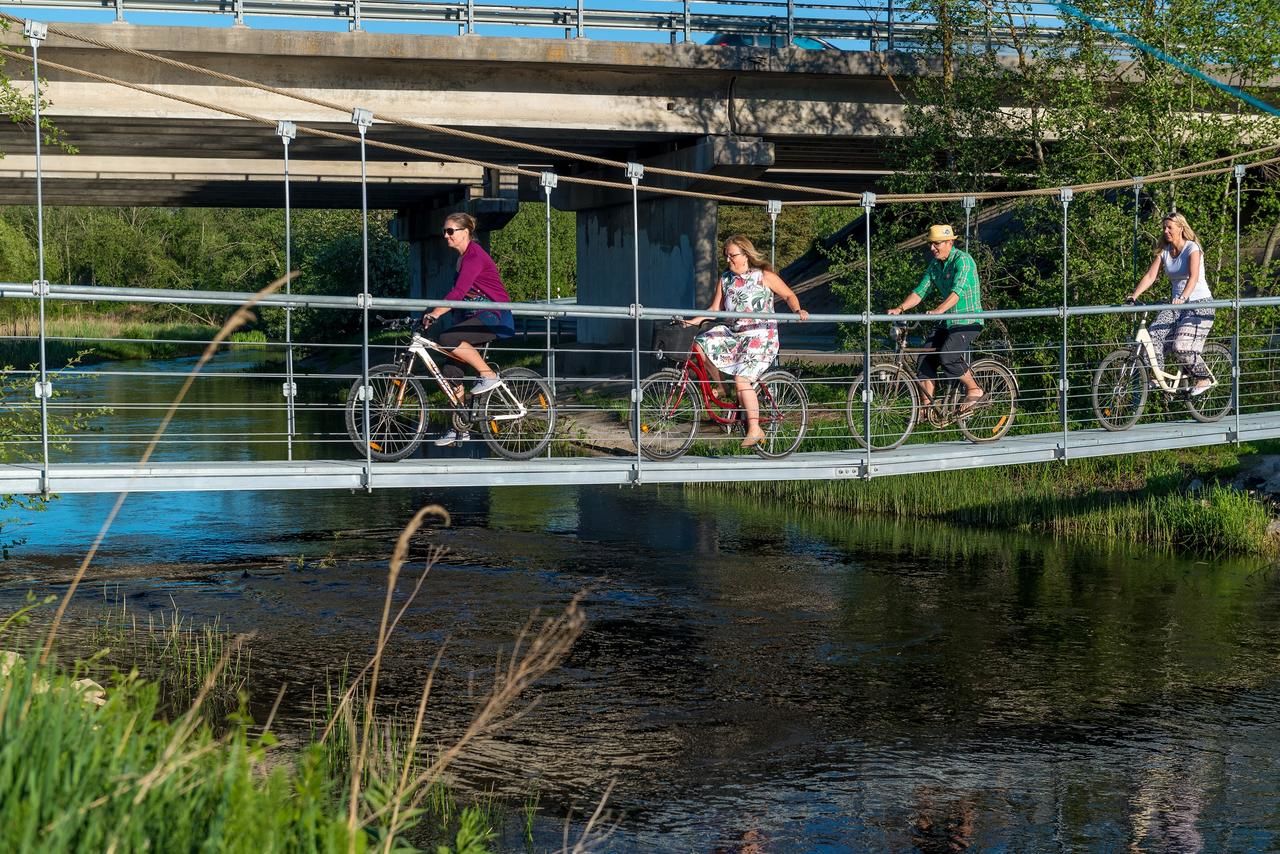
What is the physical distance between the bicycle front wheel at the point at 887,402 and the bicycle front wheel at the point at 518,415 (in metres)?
2.49

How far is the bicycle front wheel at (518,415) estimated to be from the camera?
448 inches

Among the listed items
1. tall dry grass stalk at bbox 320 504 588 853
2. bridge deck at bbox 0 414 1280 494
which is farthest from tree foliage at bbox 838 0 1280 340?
tall dry grass stalk at bbox 320 504 588 853

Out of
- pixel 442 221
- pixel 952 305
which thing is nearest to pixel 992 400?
pixel 952 305

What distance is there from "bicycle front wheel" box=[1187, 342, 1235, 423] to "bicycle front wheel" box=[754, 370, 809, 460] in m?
3.60

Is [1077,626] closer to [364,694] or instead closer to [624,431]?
[364,694]

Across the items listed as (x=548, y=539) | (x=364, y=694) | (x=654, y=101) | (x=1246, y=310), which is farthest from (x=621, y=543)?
(x=654, y=101)

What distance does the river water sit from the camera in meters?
7.40

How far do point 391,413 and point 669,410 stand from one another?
2113mm

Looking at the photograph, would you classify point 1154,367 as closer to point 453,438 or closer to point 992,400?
point 992,400

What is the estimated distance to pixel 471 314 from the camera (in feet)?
37.8

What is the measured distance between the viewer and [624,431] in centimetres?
1997

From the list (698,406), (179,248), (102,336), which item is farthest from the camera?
(179,248)

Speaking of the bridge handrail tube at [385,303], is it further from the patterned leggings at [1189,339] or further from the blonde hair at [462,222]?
the patterned leggings at [1189,339]

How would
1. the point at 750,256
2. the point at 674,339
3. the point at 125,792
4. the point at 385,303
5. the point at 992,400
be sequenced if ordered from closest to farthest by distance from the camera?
the point at 125,792 → the point at 385,303 → the point at 750,256 → the point at 674,339 → the point at 992,400
